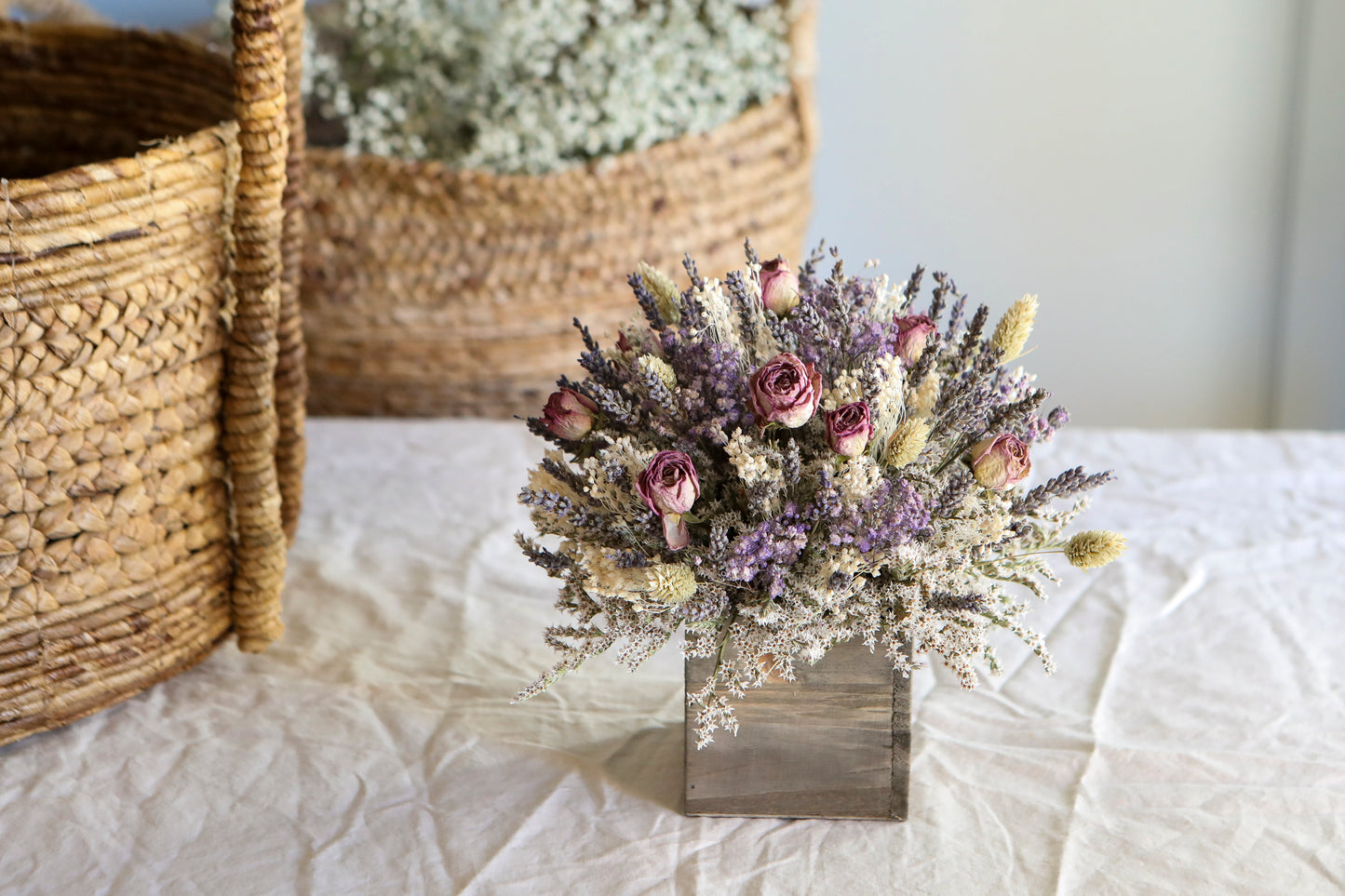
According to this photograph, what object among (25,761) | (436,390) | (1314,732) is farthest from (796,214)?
(25,761)

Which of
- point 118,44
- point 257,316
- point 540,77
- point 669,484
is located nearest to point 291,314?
point 257,316

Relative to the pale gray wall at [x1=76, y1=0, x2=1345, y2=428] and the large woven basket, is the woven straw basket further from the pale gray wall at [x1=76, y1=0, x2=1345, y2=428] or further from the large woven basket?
the pale gray wall at [x1=76, y1=0, x2=1345, y2=428]

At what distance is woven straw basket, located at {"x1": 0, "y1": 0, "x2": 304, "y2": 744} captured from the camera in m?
0.72

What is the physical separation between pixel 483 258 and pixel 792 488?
0.89m

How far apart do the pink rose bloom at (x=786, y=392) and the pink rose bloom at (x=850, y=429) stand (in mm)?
14

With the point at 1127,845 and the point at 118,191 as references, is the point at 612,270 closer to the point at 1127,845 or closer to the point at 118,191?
the point at 118,191

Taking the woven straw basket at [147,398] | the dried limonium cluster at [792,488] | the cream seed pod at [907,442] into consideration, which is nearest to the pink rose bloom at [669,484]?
the dried limonium cluster at [792,488]

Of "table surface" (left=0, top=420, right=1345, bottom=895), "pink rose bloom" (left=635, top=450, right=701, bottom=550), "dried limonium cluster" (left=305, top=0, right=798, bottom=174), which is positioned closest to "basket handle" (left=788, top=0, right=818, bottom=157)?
"dried limonium cluster" (left=305, top=0, right=798, bottom=174)

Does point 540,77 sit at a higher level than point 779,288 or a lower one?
higher

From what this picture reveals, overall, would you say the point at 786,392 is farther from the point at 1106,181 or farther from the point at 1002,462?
the point at 1106,181

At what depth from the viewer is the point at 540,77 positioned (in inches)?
66.1

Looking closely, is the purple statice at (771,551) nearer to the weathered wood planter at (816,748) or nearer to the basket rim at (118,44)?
the weathered wood planter at (816,748)

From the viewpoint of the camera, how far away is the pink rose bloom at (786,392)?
0.60 meters

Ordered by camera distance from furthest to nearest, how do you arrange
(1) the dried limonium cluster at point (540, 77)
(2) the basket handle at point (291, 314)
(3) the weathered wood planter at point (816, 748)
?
1. (1) the dried limonium cluster at point (540, 77)
2. (2) the basket handle at point (291, 314)
3. (3) the weathered wood planter at point (816, 748)
